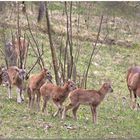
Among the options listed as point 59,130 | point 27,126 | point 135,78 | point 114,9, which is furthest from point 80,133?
point 114,9

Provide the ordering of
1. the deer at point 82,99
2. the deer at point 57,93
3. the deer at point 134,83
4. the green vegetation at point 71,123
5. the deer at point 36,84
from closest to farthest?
the green vegetation at point 71,123
the deer at point 82,99
the deer at point 57,93
the deer at point 36,84
the deer at point 134,83

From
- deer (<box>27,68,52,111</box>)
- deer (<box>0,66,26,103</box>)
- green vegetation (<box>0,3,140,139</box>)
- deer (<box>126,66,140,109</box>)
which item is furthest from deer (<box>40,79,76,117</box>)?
deer (<box>126,66,140,109</box>)

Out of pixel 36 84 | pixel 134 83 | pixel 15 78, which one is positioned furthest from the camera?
pixel 134 83

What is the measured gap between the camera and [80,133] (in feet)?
39.3

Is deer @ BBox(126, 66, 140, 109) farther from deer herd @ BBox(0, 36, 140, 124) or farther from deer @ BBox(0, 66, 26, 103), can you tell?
deer @ BBox(0, 66, 26, 103)

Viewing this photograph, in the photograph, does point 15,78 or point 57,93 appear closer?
point 57,93

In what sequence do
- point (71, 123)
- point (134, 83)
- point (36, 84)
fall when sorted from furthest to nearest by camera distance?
point (134, 83)
point (36, 84)
point (71, 123)

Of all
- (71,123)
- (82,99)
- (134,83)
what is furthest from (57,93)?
(134,83)

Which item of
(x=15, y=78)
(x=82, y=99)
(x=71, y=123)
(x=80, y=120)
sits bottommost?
(x=80, y=120)

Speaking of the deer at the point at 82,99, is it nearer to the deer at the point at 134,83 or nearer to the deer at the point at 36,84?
the deer at the point at 36,84

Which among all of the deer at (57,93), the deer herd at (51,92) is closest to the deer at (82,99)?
Result: the deer herd at (51,92)

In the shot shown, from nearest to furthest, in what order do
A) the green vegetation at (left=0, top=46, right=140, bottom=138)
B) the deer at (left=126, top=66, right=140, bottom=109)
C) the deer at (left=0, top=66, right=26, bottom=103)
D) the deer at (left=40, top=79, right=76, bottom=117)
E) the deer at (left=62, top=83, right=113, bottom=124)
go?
the green vegetation at (left=0, top=46, right=140, bottom=138), the deer at (left=62, top=83, right=113, bottom=124), the deer at (left=40, top=79, right=76, bottom=117), the deer at (left=0, top=66, right=26, bottom=103), the deer at (left=126, top=66, right=140, bottom=109)

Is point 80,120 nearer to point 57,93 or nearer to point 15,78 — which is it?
point 57,93

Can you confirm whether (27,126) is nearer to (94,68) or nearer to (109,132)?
(109,132)
